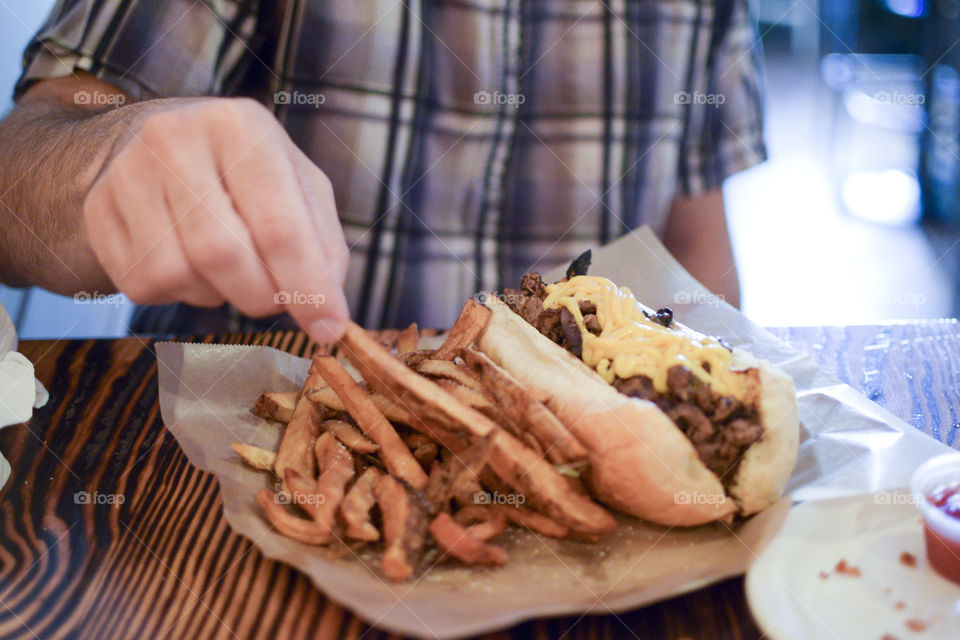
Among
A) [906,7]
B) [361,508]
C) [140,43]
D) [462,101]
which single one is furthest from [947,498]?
[906,7]

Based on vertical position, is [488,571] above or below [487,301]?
below

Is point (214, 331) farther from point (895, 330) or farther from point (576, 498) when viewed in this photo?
point (895, 330)

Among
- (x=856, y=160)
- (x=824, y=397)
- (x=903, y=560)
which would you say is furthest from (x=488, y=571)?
(x=856, y=160)

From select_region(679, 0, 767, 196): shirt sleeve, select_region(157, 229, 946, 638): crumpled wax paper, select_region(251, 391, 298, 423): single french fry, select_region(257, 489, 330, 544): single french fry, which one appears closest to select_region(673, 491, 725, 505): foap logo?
select_region(157, 229, 946, 638): crumpled wax paper

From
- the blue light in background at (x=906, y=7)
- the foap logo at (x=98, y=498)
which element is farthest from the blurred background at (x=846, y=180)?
the foap logo at (x=98, y=498)

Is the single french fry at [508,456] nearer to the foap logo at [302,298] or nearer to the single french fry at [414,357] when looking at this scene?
the foap logo at [302,298]
